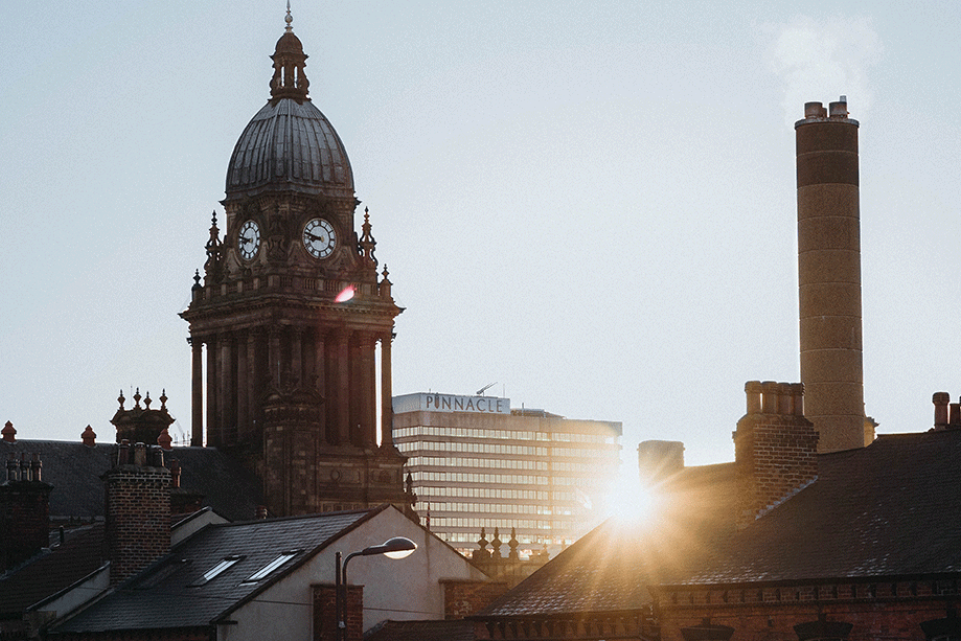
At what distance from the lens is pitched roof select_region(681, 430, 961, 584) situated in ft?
144

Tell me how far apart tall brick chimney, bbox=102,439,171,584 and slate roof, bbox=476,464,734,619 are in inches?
671

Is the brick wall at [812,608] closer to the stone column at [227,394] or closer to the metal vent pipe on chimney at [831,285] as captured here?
the metal vent pipe on chimney at [831,285]

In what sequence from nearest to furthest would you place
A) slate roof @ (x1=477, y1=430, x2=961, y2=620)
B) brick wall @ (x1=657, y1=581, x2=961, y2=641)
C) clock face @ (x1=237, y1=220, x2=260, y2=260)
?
1. brick wall @ (x1=657, y1=581, x2=961, y2=641)
2. slate roof @ (x1=477, y1=430, x2=961, y2=620)
3. clock face @ (x1=237, y1=220, x2=260, y2=260)

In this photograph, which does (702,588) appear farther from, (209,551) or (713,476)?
(209,551)

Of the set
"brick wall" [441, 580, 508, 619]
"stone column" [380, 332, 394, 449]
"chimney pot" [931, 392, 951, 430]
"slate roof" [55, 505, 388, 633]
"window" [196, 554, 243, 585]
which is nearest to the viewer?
"chimney pot" [931, 392, 951, 430]

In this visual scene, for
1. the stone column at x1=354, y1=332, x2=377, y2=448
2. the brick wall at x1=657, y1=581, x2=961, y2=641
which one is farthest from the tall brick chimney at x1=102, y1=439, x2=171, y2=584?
the stone column at x1=354, y1=332, x2=377, y2=448

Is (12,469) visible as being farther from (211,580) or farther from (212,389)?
(212,389)

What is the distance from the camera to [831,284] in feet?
287

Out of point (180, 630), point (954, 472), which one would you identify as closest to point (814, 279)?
point (180, 630)

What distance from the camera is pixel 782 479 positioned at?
50.5 metres

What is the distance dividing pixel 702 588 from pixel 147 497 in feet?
88.2

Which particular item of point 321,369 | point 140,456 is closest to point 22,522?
point 140,456

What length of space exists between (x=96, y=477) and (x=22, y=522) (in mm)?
29923

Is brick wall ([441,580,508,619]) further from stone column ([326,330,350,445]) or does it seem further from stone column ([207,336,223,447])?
stone column ([207,336,223,447])
